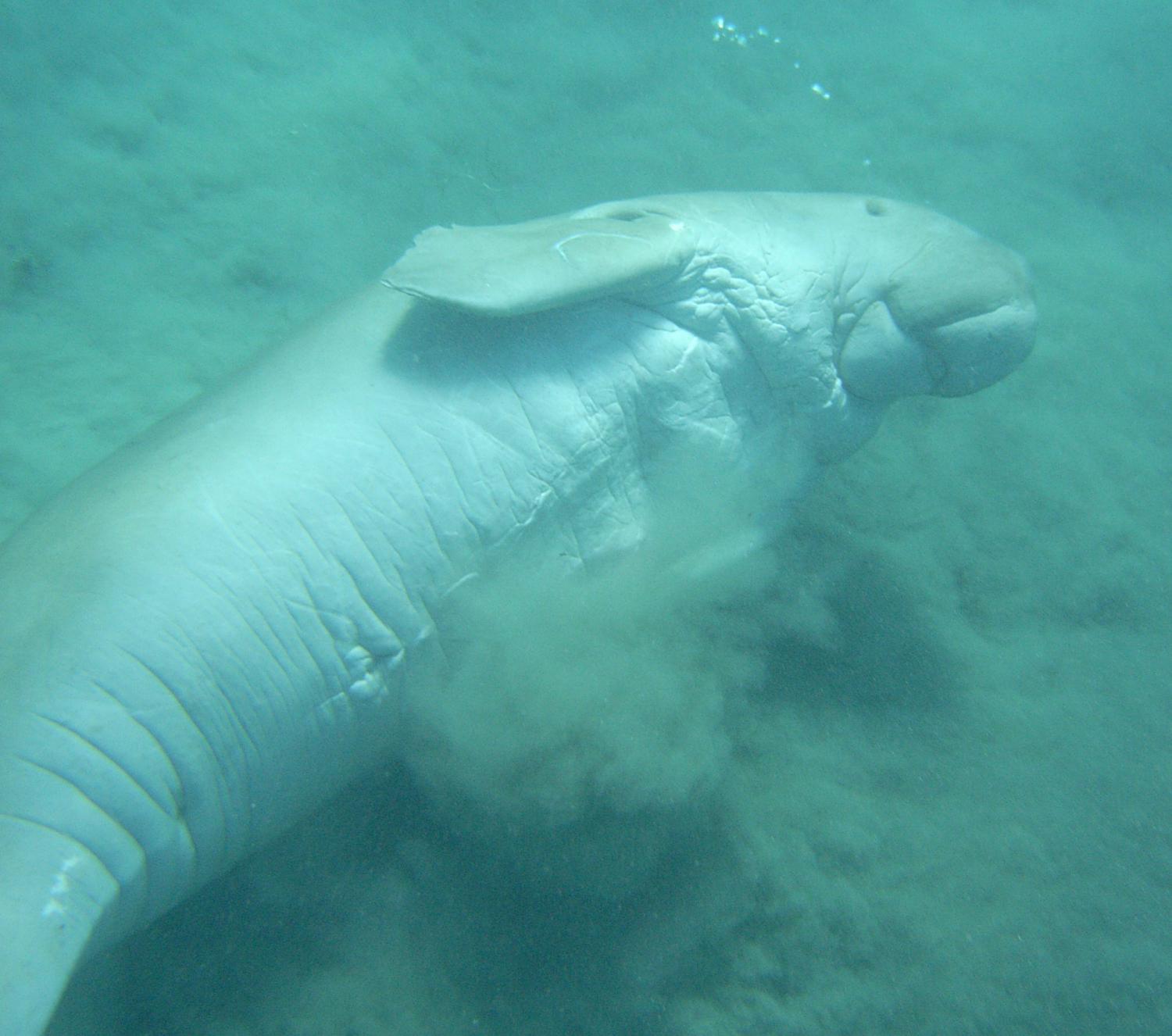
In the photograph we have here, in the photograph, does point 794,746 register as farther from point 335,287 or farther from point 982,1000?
point 335,287

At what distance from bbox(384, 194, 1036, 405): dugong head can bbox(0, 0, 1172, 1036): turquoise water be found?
4.17 ft

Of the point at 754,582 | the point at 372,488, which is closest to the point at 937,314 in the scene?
the point at 754,582

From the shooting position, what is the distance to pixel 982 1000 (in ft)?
9.12

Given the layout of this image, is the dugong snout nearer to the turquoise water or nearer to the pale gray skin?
the pale gray skin

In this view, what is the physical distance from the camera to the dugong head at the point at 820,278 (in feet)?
9.53

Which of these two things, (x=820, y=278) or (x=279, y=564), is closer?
(x=279, y=564)

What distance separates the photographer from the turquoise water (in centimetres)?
287

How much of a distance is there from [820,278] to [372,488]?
233cm

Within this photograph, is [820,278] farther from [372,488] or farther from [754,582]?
[372,488]

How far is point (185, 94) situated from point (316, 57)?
151cm

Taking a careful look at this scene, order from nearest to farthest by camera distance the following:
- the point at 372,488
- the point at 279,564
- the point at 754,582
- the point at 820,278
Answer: the point at 279,564 → the point at 372,488 → the point at 820,278 → the point at 754,582

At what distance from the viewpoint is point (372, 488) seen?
254 cm

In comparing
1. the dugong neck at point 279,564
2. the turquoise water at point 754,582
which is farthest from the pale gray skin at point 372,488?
the turquoise water at point 754,582

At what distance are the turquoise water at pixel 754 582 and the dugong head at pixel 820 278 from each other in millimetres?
1270
